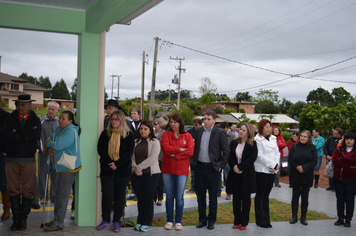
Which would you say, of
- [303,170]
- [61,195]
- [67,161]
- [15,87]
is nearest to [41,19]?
[67,161]

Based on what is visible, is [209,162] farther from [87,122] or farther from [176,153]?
[87,122]

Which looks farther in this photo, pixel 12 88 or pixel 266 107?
pixel 266 107

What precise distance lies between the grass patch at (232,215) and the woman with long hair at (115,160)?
3.54ft

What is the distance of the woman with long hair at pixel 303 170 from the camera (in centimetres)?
660

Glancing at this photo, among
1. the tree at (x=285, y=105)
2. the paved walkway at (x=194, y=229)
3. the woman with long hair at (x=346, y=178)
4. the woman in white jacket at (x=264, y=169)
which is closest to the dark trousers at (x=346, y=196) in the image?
the woman with long hair at (x=346, y=178)

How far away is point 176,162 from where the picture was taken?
18.6ft

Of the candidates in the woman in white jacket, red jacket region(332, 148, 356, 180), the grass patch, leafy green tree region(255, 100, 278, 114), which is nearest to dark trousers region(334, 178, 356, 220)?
red jacket region(332, 148, 356, 180)

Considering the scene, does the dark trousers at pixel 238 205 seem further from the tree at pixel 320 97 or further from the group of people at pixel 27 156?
the tree at pixel 320 97

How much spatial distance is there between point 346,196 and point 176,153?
12.3ft

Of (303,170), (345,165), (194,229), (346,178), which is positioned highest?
(345,165)

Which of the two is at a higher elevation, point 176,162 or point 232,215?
point 176,162

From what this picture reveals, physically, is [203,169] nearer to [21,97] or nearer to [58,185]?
[58,185]

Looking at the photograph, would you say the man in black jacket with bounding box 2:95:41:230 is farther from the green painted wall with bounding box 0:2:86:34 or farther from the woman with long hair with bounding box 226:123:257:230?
the woman with long hair with bounding box 226:123:257:230

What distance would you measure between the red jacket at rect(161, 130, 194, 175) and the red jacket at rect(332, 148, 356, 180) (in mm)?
3277
